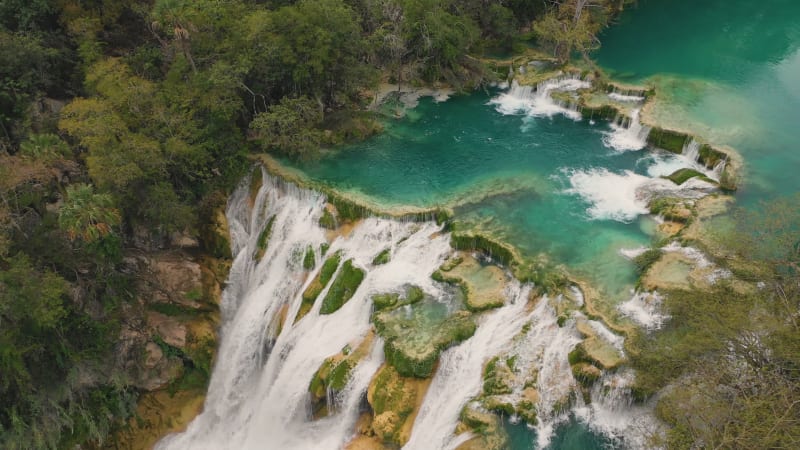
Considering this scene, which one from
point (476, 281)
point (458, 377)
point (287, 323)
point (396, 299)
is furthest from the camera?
point (287, 323)

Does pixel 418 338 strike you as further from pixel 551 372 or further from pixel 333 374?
pixel 551 372

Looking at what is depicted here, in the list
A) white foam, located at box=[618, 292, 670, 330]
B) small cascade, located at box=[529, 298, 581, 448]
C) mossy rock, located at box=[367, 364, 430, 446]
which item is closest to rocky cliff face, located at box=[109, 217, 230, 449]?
mossy rock, located at box=[367, 364, 430, 446]

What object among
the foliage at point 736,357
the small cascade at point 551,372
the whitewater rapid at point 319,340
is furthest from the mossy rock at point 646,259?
the small cascade at point 551,372

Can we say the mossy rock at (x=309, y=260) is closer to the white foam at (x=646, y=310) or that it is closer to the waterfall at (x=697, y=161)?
the white foam at (x=646, y=310)

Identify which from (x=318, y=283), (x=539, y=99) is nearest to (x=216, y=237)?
(x=318, y=283)

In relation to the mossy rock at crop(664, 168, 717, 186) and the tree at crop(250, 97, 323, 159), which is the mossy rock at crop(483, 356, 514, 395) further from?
the tree at crop(250, 97, 323, 159)
